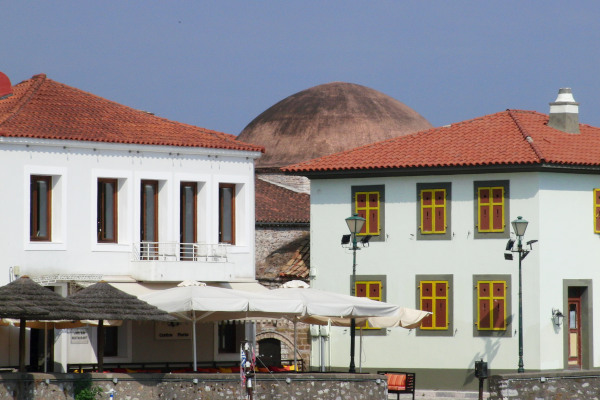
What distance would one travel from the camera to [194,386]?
27531 mm

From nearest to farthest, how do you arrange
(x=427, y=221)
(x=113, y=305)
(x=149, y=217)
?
(x=113, y=305) → (x=149, y=217) → (x=427, y=221)

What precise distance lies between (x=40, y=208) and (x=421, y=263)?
435 inches

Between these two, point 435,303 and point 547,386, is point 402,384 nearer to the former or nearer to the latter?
point 547,386

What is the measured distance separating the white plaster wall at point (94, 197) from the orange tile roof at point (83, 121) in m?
0.24

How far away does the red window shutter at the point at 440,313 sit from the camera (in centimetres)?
3866

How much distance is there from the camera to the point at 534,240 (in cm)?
3612

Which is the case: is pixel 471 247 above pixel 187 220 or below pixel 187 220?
below

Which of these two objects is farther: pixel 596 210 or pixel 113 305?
pixel 596 210

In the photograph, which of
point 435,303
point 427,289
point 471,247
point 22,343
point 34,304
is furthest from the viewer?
point 427,289

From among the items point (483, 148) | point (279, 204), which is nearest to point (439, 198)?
point (483, 148)

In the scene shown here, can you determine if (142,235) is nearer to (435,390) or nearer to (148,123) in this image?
(148,123)

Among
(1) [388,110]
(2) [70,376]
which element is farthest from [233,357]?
(1) [388,110]

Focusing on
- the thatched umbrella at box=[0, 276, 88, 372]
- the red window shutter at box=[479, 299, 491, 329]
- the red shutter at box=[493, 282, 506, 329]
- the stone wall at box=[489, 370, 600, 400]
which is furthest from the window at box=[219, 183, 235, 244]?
the thatched umbrella at box=[0, 276, 88, 372]

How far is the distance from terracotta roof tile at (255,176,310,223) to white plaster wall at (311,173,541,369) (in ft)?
22.2
